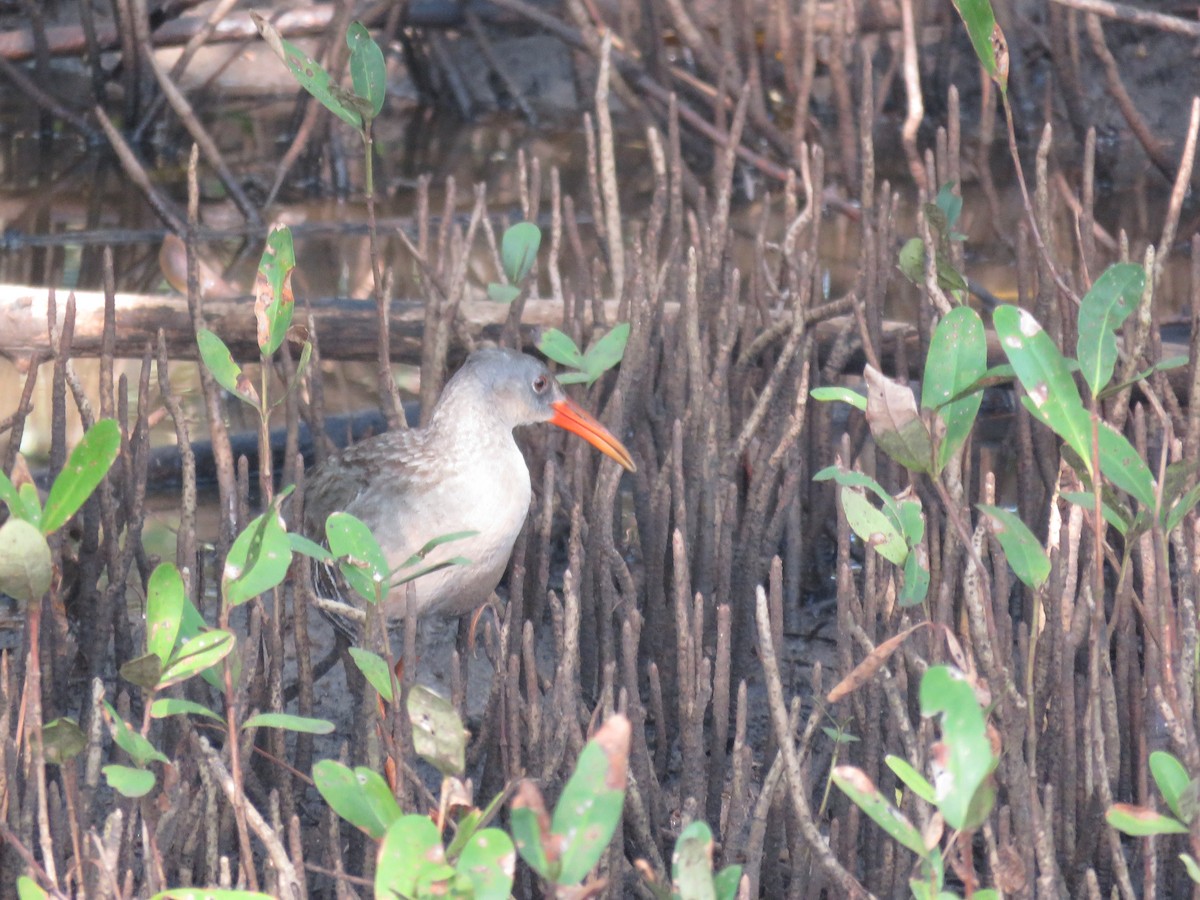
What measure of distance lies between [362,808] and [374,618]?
0.29 metres

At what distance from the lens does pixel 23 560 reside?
1643mm

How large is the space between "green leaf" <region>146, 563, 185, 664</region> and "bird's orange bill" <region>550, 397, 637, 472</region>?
4.15 ft

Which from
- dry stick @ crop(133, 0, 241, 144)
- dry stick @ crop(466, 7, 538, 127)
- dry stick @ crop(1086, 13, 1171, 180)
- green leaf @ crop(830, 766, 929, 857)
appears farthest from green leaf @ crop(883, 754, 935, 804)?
dry stick @ crop(466, 7, 538, 127)

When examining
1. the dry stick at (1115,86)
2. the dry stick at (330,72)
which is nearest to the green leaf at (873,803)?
the dry stick at (1115,86)

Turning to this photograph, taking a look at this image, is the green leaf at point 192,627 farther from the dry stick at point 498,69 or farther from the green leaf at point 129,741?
the dry stick at point 498,69

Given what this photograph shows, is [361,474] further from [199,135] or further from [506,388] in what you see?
[199,135]

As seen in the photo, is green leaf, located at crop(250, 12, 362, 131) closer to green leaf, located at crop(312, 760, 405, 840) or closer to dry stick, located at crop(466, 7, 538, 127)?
green leaf, located at crop(312, 760, 405, 840)

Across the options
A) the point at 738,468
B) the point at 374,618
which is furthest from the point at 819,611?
the point at 374,618

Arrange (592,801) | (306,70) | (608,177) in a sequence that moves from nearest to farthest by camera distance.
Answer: (592,801) → (306,70) → (608,177)

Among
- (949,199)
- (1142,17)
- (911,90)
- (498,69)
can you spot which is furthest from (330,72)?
(949,199)

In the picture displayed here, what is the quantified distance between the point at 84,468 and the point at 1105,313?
1.21 meters

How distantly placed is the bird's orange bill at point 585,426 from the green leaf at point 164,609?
49.7 inches

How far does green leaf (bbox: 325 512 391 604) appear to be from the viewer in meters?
1.79

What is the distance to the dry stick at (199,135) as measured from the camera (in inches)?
204
